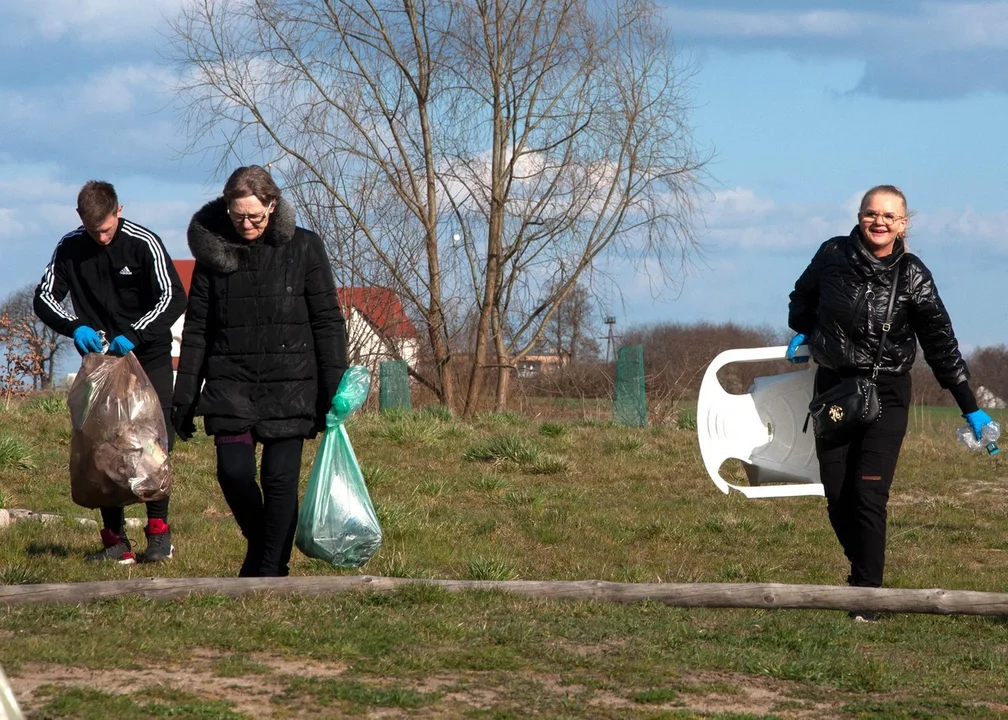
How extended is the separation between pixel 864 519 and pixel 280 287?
277 cm

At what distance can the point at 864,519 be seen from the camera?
5.87 m

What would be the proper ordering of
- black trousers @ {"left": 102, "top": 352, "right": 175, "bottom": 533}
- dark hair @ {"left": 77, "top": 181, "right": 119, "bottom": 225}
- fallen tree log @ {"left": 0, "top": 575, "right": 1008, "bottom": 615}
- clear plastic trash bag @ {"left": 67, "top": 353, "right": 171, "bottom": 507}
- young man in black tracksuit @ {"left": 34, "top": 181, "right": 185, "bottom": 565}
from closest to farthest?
fallen tree log @ {"left": 0, "top": 575, "right": 1008, "bottom": 615} → clear plastic trash bag @ {"left": 67, "top": 353, "right": 171, "bottom": 507} → dark hair @ {"left": 77, "top": 181, "right": 119, "bottom": 225} → young man in black tracksuit @ {"left": 34, "top": 181, "right": 185, "bottom": 565} → black trousers @ {"left": 102, "top": 352, "right": 175, "bottom": 533}

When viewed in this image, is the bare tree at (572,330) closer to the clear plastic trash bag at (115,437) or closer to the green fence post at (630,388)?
the green fence post at (630,388)

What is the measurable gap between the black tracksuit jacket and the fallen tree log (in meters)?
1.57

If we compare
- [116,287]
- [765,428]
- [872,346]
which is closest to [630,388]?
[765,428]

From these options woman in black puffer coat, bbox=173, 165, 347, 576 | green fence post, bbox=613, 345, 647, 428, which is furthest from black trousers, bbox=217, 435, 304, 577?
green fence post, bbox=613, 345, 647, 428

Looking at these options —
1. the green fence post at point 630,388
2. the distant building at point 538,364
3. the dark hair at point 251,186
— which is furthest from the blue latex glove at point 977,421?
the distant building at point 538,364

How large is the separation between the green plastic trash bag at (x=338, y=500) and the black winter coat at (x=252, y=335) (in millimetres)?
109

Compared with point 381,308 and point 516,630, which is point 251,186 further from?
point 381,308

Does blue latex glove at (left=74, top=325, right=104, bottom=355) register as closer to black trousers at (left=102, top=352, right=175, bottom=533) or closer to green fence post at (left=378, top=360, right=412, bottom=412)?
black trousers at (left=102, top=352, right=175, bottom=533)

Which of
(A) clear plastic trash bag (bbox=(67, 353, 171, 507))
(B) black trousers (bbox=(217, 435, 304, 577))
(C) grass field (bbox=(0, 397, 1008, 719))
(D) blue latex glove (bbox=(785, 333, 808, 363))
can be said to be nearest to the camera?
(C) grass field (bbox=(0, 397, 1008, 719))

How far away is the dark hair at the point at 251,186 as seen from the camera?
5.70 metres

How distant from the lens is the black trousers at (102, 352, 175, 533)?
6.80 metres

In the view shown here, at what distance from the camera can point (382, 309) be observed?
18.7 metres
